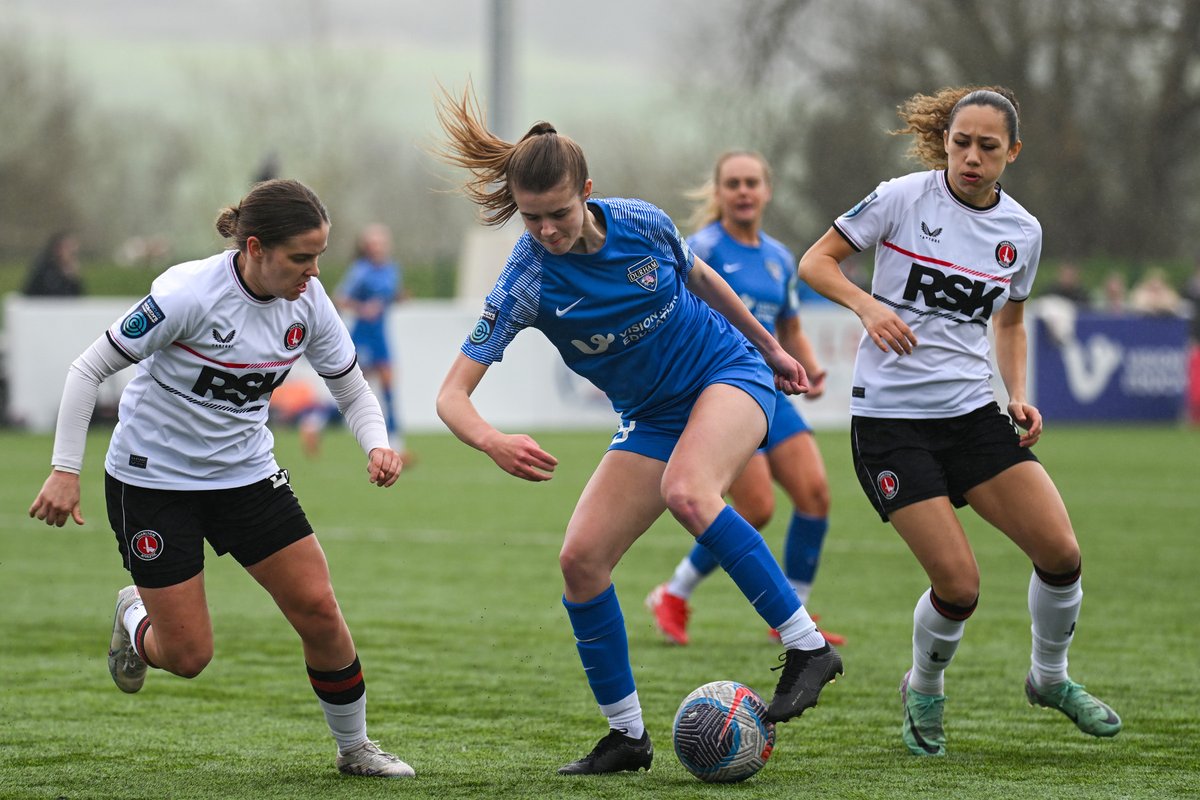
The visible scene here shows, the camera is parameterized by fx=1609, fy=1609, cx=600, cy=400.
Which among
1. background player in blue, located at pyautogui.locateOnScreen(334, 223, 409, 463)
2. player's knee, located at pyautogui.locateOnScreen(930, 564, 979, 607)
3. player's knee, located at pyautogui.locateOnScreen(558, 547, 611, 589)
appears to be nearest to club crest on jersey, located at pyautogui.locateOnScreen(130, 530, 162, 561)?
player's knee, located at pyautogui.locateOnScreen(558, 547, 611, 589)

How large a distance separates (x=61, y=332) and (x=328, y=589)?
1589 cm

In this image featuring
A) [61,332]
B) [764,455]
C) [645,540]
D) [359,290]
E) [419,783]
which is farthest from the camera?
[61,332]

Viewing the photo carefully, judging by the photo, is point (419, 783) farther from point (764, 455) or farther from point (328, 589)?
point (764, 455)

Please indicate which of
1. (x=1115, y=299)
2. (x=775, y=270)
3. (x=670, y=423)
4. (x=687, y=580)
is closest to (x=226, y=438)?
(x=670, y=423)

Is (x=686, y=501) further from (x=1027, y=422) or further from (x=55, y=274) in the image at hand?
(x=55, y=274)

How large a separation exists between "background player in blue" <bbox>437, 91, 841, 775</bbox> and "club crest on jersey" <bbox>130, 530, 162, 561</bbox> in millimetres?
929

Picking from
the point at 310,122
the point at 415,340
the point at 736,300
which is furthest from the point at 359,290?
the point at 310,122

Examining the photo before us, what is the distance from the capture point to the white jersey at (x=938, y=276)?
200 inches

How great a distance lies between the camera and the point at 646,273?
478cm

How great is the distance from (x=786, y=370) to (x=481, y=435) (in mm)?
1145

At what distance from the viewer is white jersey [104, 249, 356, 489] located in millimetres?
4555

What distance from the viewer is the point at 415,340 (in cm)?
1989

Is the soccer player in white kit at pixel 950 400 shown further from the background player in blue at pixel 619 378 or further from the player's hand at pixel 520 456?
the player's hand at pixel 520 456

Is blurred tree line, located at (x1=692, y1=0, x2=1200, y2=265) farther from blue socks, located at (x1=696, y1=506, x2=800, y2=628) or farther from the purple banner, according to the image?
blue socks, located at (x1=696, y1=506, x2=800, y2=628)
